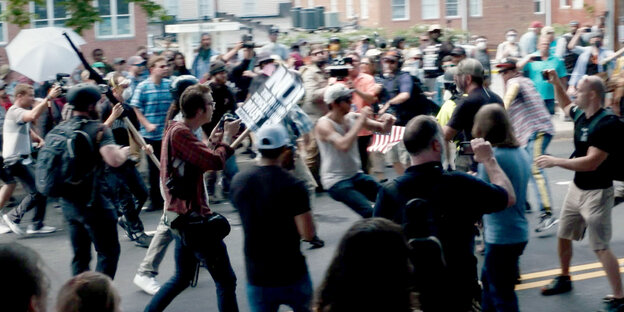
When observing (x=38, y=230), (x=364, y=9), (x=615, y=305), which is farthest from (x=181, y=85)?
(x=364, y=9)

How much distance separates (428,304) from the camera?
4.25 m

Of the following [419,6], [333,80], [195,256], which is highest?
[419,6]

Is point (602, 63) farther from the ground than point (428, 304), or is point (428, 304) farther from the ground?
point (602, 63)

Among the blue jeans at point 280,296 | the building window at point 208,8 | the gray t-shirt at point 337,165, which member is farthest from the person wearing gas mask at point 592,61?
the building window at point 208,8

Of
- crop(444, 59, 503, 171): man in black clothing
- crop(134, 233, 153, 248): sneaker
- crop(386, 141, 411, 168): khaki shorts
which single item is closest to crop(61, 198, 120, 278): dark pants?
crop(134, 233, 153, 248): sneaker

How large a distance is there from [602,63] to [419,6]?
25.0 meters

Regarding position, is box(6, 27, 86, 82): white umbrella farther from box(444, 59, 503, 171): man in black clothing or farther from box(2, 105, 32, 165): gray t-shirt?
box(444, 59, 503, 171): man in black clothing

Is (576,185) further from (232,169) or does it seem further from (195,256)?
(232,169)

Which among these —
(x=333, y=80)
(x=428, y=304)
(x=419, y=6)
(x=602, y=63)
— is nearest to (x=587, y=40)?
(x=602, y=63)

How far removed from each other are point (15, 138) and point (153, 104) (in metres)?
1.79

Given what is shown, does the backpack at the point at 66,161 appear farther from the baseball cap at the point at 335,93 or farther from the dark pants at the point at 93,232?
the baseball cap at the point at 335,93

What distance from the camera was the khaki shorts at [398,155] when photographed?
11266 millimetres

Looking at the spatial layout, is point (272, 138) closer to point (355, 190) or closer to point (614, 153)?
point (355, 190)

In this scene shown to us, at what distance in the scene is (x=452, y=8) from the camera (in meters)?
42.5
